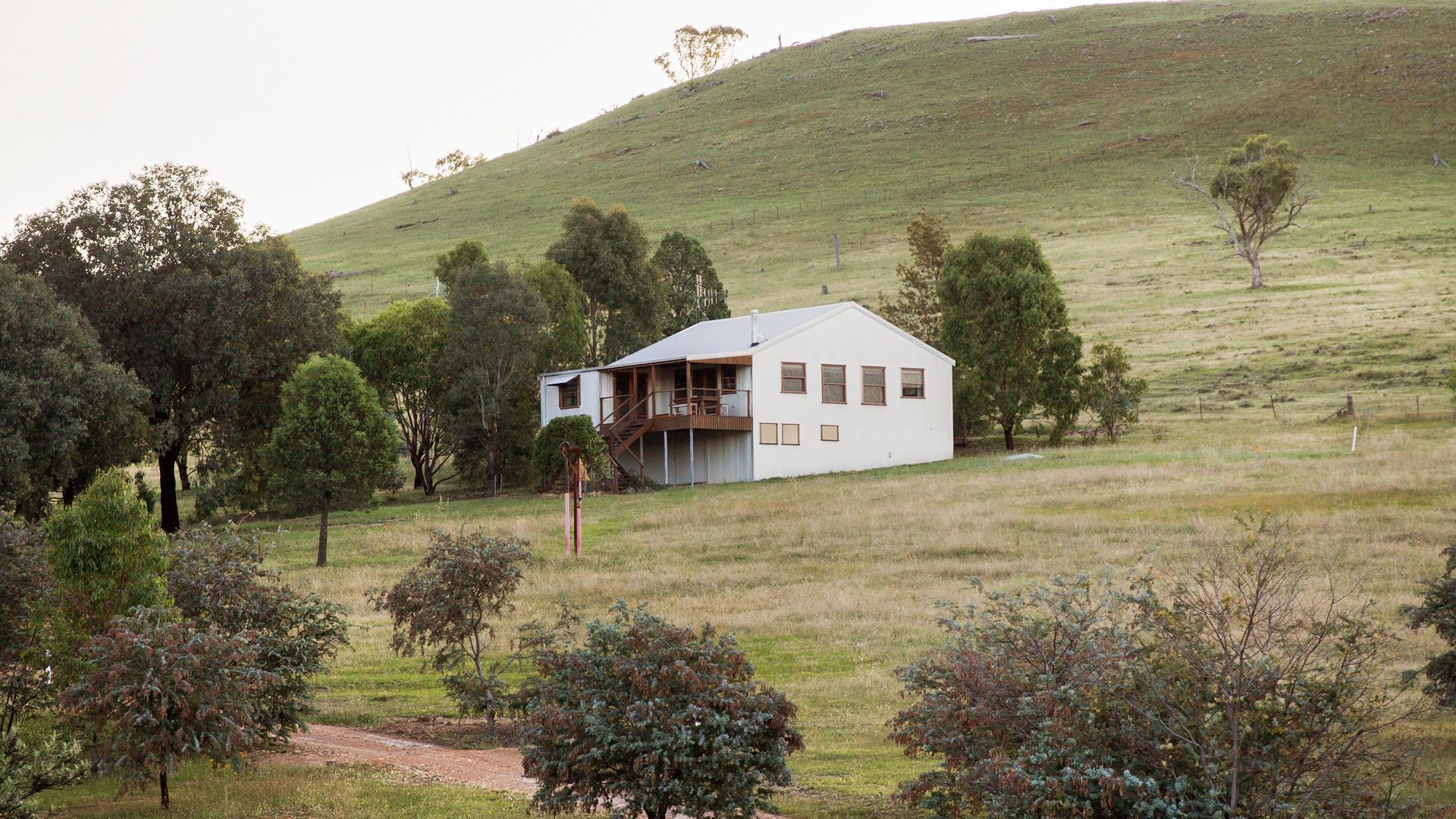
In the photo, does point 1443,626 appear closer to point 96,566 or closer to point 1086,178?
point 96,566

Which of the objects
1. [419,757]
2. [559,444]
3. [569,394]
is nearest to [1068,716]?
[419,757]

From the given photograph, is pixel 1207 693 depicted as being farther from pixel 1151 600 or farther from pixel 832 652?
pixel 832 652

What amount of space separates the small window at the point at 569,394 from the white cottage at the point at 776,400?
7 centimetres

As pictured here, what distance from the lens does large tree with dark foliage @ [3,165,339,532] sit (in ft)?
145

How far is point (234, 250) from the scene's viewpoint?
153 feet

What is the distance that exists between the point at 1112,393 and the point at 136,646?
43.2 m

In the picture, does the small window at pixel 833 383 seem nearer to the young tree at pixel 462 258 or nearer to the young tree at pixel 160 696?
the young tree at pixel 462 258

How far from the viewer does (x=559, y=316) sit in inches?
2318

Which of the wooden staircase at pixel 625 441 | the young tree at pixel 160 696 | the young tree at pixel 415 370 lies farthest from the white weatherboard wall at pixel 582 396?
the young tree at pixel 160 696

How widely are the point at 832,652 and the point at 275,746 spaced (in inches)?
391

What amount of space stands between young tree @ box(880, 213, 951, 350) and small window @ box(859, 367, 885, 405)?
28.1 feet

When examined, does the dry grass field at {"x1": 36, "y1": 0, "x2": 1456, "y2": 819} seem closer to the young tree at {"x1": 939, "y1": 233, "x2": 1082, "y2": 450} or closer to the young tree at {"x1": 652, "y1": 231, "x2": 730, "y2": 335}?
the young tree at {"x1": 939, "y1": 233, "x2": 1082, "y2": 450}

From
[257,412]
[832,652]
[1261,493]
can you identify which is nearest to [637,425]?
[257,412]

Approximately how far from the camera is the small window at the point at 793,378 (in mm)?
50469
